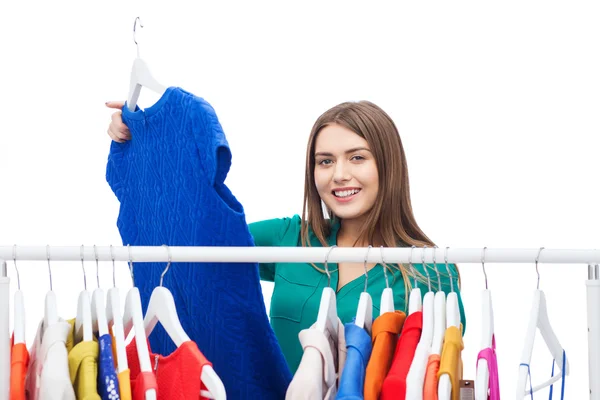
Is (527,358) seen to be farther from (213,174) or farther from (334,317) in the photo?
(213,174)

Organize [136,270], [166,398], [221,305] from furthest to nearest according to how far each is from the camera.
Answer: [136,270]
[221,305]
[166,398]

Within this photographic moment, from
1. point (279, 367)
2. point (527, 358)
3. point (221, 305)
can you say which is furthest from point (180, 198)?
point (527, 358)

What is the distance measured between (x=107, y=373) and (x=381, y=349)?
0.72m

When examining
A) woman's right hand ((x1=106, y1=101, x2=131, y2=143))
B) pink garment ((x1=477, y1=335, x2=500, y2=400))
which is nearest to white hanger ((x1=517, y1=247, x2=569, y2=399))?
pink garment ((x1=477, y1=335, x2=500, y2=400))

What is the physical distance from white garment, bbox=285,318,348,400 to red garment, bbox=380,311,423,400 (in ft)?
0.48

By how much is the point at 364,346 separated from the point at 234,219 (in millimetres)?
535

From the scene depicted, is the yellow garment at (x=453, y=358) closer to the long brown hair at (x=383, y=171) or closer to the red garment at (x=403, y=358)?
the red garment at (x=403, y=358)

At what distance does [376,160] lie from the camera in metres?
3.29

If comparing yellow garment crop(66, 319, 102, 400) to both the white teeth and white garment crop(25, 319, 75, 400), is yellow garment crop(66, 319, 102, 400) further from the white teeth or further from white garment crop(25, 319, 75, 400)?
the white teeth

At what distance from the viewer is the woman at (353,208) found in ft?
10.7

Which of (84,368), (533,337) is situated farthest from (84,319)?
(533,337)

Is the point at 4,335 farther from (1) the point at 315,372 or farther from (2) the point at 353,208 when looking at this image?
(2) the point at 353,208

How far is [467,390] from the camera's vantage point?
96.5 inches

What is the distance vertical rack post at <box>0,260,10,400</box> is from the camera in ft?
8.38
